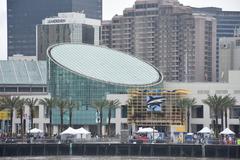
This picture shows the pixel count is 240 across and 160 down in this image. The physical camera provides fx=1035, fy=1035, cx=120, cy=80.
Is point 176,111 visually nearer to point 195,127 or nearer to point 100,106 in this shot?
point 195,127

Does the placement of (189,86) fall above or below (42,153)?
above

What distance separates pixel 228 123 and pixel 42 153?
135 feet

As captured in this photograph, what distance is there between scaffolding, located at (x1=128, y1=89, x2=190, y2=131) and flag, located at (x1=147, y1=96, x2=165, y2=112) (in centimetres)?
62

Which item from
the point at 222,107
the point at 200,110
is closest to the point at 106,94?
the point at 200,110

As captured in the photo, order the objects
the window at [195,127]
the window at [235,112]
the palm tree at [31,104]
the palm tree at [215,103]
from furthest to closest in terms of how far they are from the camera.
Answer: the window at [195,127], the window at [235,112], the palm tree at [31,104], the palm tree at [215,103]

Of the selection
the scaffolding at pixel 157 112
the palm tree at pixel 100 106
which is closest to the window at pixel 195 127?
the scaffolding at pixel 157 112

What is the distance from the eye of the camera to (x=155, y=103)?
183500 mm

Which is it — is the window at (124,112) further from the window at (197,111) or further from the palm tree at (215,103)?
the palm tree at (215,103)

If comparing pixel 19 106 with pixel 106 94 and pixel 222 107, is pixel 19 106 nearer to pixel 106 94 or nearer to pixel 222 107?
pixel 106 94

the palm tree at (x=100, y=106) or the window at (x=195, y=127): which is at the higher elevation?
the palm tree at (x=100, y=106)

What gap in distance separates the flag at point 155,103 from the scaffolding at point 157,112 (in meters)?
0.62

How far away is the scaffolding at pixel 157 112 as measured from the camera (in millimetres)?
182500

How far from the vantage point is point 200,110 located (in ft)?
612

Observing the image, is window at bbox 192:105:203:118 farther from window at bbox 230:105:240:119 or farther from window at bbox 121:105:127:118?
window at bbox 121:105:127:118
